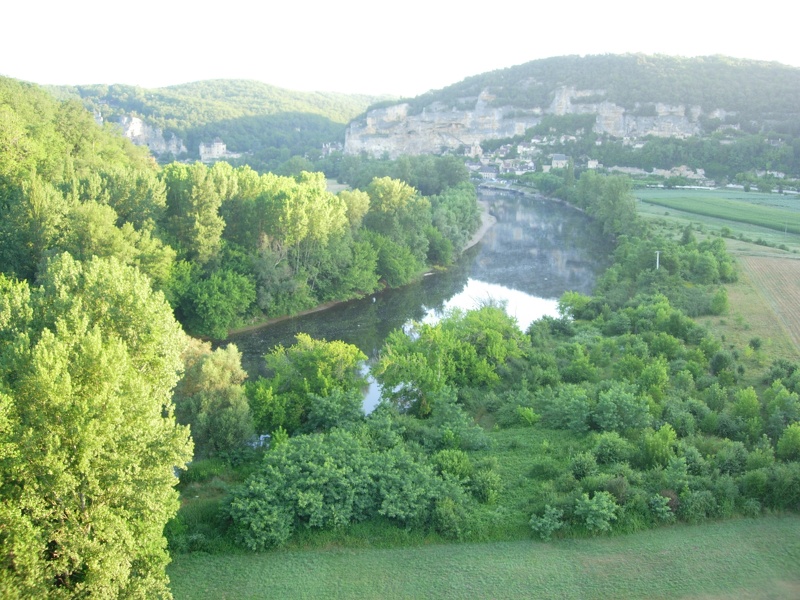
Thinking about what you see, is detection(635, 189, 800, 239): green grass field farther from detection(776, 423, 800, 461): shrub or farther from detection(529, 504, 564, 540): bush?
detection(529, 504, 564, 540): bush

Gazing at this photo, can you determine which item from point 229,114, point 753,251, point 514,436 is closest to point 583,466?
point 514,436

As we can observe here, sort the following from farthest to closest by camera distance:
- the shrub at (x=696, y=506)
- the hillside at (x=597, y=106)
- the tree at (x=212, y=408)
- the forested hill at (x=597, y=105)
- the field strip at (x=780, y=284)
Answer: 1. the forested hill at (x=597, y=105)
2. the hillside at (x=597, y=106)
3. the field strip at (x=780, y=284)
4. the tree at (x=212, y=408)
5. the shrub at (x=696, y=506)

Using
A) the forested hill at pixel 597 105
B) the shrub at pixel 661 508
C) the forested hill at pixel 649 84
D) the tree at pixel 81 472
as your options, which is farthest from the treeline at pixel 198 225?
the forested hill at pixel 649 84

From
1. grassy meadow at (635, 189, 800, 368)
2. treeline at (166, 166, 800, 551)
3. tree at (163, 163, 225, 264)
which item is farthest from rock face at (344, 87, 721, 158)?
treeline at (166, 166, 800, 551)

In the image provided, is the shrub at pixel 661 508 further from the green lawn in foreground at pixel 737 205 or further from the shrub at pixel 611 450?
the green lawn in foreground at pixel 737 205

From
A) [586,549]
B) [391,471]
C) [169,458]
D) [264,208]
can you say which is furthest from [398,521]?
[264,208]

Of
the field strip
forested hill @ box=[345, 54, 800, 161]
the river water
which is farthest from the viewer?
forested hill @ box=[345, 54, 800, 161]
